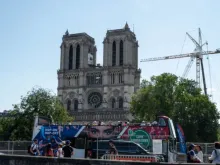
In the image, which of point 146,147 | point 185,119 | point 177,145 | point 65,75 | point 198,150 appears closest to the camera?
point 198,150

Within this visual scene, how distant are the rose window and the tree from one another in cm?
3145

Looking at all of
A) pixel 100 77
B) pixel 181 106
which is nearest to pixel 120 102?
pixel 100 77

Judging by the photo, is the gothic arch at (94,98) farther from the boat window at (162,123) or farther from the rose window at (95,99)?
the boat window at (162,123)

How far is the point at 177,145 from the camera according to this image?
2766cm

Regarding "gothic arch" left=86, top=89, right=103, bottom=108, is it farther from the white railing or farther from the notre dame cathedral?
the white railing

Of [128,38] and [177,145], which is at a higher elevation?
[128,38]


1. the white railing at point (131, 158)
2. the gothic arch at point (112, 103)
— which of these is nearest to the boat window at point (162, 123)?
the white railing at point (131, 158)

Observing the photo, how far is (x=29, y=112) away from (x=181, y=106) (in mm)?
25388

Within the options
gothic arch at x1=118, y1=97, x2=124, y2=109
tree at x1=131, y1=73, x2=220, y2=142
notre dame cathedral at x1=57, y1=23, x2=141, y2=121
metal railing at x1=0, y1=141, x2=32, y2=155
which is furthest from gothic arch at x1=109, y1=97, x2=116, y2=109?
metal railing at x1=0, y1=141, x2=32, y2=155

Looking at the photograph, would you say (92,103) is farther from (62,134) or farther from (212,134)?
(62,134)

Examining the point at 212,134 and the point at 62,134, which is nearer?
the point at 62,134

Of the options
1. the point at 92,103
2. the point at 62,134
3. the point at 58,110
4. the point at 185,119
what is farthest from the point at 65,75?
the point at 62,134

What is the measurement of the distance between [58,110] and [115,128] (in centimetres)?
3850

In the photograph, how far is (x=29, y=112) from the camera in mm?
61094
